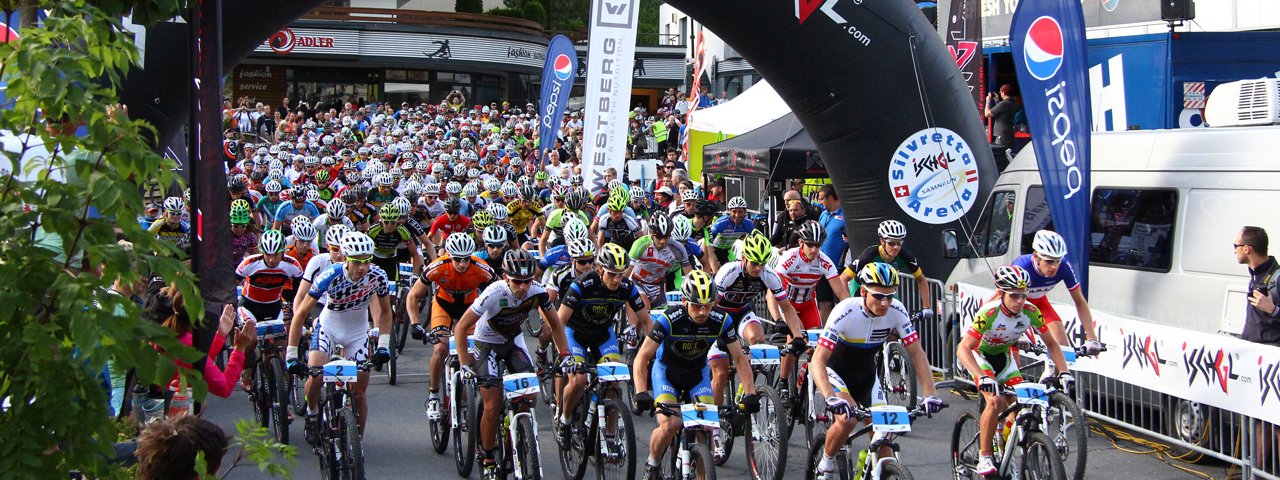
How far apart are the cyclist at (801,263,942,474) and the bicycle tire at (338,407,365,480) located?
111 inches

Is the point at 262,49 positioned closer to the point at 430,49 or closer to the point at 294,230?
the point at 430,49

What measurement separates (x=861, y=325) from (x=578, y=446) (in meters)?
2.16

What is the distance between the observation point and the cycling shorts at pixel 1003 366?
810 cm

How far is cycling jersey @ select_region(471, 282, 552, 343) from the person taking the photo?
8.44m

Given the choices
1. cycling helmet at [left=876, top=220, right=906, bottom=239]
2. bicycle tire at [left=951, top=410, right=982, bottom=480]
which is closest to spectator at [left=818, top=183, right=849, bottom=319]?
cycling helmet at [left=876, top=220, right=906, bottom=239]

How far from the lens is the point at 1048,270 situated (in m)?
8.88

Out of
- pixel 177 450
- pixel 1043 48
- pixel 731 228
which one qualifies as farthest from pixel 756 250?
pixel 177 450

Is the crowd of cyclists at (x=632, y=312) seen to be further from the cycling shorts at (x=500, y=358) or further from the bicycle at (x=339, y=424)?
the bicycle at (x=339, y=424)

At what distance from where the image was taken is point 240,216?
12.8m

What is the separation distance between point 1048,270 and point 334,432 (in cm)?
515

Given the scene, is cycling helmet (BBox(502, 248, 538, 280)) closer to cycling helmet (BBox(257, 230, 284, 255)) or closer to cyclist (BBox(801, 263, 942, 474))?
cyclist (BBox(801, 263, 942, 474))

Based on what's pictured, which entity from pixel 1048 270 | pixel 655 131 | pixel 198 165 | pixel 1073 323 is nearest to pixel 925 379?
pixel 1048 270

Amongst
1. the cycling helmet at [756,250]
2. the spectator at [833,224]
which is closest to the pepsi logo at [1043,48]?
the spectator at [833,224]

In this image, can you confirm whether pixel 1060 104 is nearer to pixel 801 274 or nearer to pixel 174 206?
pixel 801 274
